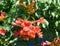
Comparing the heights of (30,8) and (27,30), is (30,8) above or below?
above

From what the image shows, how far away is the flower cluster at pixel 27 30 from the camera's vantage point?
387cm

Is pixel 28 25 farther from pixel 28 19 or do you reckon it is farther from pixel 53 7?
pixel 53 7

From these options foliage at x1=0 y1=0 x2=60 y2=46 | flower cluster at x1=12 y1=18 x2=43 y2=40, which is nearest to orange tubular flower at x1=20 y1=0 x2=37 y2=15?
foliage at x1=0 y1=0 x2=60 y2=46

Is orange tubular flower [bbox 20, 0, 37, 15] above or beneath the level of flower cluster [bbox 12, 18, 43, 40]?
above

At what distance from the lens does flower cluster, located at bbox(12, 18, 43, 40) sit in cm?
387

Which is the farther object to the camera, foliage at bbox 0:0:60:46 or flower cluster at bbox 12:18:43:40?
foliage at bbox 0:0:60:46

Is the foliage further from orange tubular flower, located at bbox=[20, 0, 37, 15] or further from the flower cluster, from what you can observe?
the flower cluster

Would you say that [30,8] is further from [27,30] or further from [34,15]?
[27,30]

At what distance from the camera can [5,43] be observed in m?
4.02

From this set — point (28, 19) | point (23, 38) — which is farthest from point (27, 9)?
point (23, 38)

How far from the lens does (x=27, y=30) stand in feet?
12.7

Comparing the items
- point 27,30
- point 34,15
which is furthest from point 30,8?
point 27,30

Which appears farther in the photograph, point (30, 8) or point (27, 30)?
point (30, 8)

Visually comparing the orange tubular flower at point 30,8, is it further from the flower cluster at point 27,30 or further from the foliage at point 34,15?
the flower cluster at point 27,30
